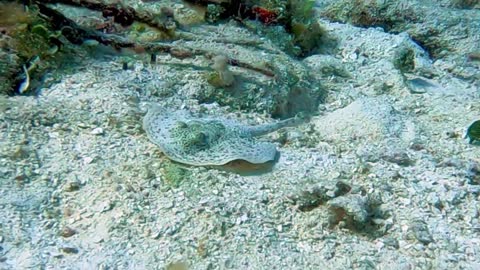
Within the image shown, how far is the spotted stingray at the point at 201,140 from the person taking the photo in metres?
3.20

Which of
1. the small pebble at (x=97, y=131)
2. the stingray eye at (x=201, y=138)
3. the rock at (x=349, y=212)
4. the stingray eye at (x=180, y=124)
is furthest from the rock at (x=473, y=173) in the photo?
the small pebble at (x=97, y=131)

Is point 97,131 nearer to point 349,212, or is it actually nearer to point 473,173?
point 349,212

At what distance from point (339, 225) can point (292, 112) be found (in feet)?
5.02

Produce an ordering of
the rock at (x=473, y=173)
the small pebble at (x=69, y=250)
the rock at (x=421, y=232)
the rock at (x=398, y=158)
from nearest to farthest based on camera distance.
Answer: the small pebble at (x=69, y=250) → the rock at (x=421, y=232) → the rock at (x=473, y=173) → the rock at (x=398, y=158)

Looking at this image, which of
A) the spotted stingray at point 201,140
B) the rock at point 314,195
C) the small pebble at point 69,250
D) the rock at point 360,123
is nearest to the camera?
the small pebble at point 69,250

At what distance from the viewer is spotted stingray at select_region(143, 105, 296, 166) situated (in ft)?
10.5

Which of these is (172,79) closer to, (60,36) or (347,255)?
(60,36)

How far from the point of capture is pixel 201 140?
3.26 meters

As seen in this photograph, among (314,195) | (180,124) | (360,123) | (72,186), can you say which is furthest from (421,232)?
(72,186)

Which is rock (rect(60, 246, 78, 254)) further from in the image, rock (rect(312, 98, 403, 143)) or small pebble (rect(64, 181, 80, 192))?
rock (rect(312, 98, 403, 143))

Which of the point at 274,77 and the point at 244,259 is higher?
the point at 274,77

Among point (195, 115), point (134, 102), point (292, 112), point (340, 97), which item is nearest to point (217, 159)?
point (195, 115)

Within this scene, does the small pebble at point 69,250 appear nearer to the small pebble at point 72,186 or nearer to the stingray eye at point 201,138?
the small pebble at point 72,186

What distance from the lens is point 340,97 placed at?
4.38 m
